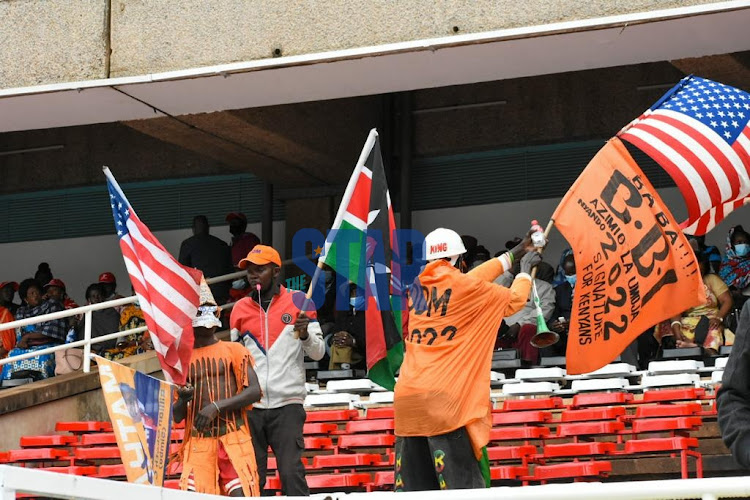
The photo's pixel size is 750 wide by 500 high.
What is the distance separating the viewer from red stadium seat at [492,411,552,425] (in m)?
10.5

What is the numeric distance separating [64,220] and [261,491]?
1374cm

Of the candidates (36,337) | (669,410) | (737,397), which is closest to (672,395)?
(669,410)

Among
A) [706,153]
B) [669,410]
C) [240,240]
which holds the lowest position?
[669,410]

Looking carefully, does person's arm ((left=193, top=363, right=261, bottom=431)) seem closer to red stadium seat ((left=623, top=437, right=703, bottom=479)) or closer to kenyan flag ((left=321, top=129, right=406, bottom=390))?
kenyan flag ((left=321, top=129, right=406, bottom=390))

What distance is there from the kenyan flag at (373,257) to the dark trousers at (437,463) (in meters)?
1.36

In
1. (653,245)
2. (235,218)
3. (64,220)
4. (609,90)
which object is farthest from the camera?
(64,220)

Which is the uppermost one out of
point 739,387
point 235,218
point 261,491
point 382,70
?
point 382,70

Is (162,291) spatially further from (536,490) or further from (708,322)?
(708,322)

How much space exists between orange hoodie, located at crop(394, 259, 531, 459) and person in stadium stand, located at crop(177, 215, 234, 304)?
29.9 ft

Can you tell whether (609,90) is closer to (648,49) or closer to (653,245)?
(648,49)

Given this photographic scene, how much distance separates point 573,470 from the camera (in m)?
9.01

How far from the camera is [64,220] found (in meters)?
21.9

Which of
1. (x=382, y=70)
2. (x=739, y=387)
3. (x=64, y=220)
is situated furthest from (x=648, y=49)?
(x=64, y=220)

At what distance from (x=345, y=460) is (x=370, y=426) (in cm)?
87
